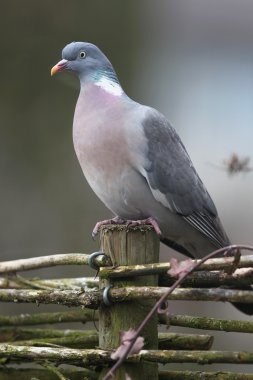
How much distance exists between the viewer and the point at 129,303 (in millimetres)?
2797

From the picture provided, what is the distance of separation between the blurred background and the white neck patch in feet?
11.9

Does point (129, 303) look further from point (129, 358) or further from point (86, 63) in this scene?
point (86, 63)

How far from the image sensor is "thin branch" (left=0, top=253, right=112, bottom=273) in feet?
9.47

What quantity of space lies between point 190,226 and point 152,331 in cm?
92

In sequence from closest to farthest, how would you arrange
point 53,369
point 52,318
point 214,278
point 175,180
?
point 214,278 → point 53,369 → point 52,318 → point 175,180

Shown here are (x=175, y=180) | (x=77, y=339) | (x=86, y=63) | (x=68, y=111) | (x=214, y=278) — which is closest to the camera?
(x=214, y=278)

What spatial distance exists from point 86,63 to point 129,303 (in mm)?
1372

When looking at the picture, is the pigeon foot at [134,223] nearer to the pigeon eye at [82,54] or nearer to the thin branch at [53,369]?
the thin branch at [53,369]

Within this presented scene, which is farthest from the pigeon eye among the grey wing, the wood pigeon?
the grey wing

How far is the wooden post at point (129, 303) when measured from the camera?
2.78 metres

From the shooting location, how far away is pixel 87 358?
2.73 metres

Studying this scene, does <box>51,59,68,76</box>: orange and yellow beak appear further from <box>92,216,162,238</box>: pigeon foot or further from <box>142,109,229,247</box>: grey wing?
<box>92,216,162,238</box>: pigeon foot

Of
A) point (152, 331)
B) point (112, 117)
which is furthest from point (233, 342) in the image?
point (152, 331)

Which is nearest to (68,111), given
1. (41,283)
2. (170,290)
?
(41,283)
